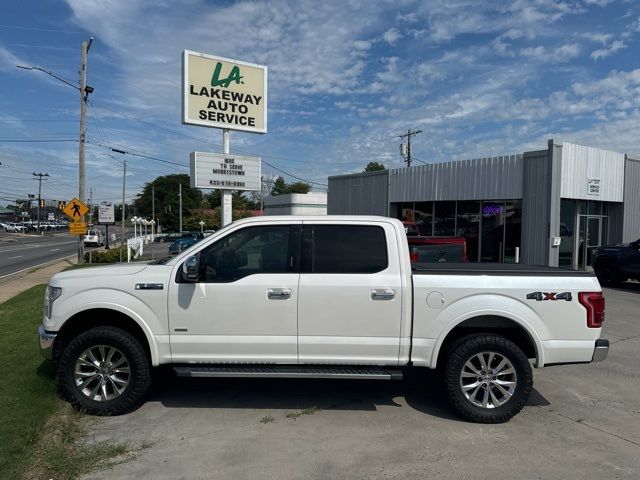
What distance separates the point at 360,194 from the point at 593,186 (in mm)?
11067

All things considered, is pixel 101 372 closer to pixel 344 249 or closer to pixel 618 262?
pixel 344 249

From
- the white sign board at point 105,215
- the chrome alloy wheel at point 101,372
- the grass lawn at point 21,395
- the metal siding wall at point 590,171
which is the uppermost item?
the metal siding wall at point 590,171

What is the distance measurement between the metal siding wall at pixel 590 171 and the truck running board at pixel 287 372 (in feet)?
53.4

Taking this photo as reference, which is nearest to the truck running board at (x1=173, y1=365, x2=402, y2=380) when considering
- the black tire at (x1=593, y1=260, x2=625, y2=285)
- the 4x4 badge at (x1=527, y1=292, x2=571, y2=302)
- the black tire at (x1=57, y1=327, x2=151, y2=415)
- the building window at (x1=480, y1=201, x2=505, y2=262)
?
the black tire at (x1=57, y1=327, x2=151, y2=415)

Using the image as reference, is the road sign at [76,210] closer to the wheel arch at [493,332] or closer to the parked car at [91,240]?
the wheel arch at [493,332]

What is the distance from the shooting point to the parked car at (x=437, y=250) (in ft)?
36.3

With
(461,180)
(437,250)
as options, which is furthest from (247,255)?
(461,180)

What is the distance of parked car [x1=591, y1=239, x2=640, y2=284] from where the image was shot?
14438 millimetres

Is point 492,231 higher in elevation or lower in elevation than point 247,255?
higher

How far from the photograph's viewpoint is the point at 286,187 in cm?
11531

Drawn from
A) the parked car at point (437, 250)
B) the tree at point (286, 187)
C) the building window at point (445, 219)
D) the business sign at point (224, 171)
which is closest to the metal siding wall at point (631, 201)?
the building window at point (445, 219)

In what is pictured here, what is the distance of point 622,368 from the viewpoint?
670 cm

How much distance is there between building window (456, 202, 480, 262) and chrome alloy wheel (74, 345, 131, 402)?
1803 cm

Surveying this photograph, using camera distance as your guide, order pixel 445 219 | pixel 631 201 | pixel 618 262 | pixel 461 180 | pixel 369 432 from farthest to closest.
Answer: pixel 445 219, pixel 631 201, pixel 461 180, pixel 618 262, pixel 369 432
